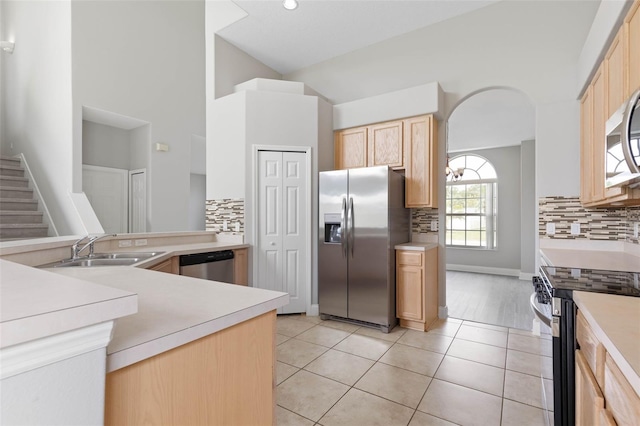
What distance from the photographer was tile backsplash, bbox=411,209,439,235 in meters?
3.70

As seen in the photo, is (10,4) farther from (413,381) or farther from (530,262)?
(530,262)

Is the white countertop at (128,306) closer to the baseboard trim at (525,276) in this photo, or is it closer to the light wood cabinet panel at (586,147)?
the light wood cabinet panel at (586,147)

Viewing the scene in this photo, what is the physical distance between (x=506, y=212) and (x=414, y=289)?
4.74 metres

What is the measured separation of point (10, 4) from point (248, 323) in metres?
8.63

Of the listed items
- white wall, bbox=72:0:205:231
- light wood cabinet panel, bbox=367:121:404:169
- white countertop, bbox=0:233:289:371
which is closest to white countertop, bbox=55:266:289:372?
white countertop, bbox=0:233:289:371

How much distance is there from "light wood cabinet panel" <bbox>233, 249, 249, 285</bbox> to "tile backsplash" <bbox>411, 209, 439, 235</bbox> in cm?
206

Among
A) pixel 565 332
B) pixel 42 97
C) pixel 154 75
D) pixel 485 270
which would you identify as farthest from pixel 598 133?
pixel 42 97

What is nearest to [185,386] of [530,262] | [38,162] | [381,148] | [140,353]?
[140,353]

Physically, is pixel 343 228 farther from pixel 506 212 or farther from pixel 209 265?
pixel 506 212

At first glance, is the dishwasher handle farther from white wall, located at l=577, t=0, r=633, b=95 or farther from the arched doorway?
white wall, located at l=577, t=0, r=633, b=95

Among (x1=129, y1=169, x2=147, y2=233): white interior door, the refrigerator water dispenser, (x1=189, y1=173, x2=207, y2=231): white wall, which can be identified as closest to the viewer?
the refrigerator water dispenser

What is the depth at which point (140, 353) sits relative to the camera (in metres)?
0.76

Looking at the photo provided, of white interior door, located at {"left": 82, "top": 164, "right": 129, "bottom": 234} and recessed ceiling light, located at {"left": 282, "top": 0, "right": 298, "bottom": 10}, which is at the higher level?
recessed ceiling light, located at {"left": 282, "top": 0, "right": 298, "bottom": 10}

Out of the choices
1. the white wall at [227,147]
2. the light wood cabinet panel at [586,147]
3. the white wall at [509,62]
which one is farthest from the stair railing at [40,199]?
the light wood cabinet panel at [586,147]
